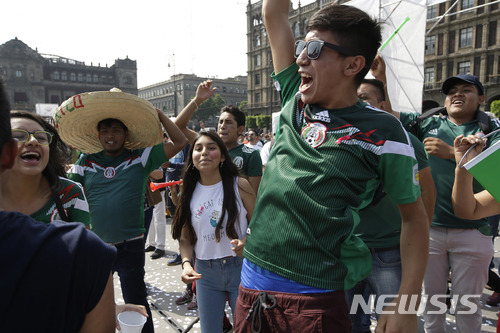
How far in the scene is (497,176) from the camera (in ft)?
4.55

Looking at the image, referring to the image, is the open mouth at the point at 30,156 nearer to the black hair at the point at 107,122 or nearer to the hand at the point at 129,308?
the black hair at the point at 107,122

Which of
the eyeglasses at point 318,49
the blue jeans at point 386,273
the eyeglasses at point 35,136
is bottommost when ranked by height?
the blue jeans at point 386,273

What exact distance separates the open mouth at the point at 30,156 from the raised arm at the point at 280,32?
149cm

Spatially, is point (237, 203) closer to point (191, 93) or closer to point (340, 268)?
point (340, 268)

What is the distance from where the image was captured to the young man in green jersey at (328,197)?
4.10 ft

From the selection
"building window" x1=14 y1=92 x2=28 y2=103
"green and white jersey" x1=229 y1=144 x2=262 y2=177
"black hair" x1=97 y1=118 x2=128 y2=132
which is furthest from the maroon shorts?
"building window" x1=14 y1=92 x2=28 y2=103

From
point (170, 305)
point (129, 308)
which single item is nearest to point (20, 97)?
point (170, 305)

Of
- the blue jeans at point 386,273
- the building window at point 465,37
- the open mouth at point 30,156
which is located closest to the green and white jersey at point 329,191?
the blue jeans at point 386,273

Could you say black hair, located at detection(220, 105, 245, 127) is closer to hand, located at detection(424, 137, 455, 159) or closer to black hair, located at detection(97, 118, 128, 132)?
black hair, located at detection(97, 118, 128, 132)

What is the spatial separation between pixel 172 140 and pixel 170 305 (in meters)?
2.22

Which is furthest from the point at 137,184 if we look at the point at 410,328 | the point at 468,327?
the point at 468,327

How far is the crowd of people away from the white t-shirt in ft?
0.04

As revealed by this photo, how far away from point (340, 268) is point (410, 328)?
0.33 m

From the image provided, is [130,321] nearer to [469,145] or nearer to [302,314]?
[302,314]
